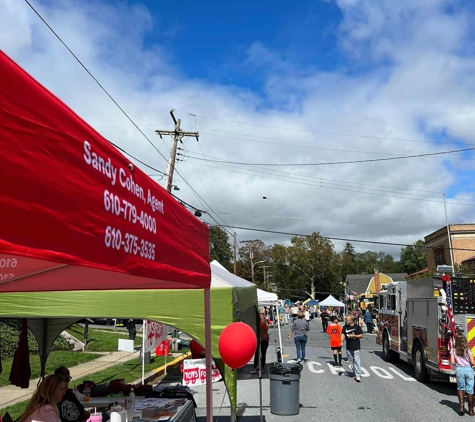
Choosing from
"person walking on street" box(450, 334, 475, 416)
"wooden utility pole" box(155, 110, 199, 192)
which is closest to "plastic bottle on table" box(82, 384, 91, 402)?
"person walking on street" box(450, 334, 475, 416)

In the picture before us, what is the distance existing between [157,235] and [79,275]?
1.33 meters

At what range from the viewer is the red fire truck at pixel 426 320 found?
34.0 ft

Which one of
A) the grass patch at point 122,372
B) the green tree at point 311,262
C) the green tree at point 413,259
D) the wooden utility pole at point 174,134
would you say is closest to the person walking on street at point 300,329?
the grass patch at point 122,372

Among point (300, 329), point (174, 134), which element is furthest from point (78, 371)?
point (174, 134)

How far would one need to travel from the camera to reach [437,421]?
26.9 ft

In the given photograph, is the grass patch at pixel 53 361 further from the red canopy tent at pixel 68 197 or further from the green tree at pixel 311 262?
the green tree at pixel 311 262

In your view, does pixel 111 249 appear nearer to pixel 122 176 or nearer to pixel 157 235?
pixel 122 176

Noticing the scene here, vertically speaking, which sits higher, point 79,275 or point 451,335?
point 79,275

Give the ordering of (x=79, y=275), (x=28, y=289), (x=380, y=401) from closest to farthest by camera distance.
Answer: (x=79, y=275) → (x=28, y=289) → (x=380, y=401)

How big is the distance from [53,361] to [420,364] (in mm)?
10758

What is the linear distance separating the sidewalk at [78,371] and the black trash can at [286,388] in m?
5.14

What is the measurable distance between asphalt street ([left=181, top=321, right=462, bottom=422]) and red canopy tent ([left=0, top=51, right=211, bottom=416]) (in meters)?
6.42

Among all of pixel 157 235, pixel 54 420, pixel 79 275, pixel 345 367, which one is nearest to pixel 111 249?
pixel 157 235

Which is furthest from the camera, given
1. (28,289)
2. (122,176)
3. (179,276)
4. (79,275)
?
(28,289)
